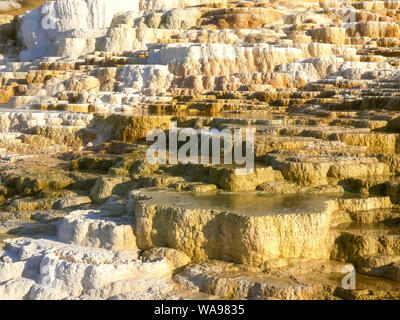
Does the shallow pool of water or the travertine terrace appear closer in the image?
the travertine terrace

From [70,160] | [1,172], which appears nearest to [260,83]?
[70,160]

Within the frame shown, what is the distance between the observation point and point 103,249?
4.62 meters

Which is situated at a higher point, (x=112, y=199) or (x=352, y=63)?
(x=352, y=63)

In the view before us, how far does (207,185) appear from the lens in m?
5.41

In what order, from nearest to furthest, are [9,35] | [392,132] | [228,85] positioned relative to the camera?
[392,132] < [228,85] < [9,35]

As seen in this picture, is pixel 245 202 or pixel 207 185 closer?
pixel 245 202

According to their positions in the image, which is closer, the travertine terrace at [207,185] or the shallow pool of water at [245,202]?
the travertine terrace at [207,185]

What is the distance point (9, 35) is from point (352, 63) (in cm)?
1567

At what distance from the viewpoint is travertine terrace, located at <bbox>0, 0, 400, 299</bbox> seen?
4.24 m

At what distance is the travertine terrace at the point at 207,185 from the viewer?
13.9ft
